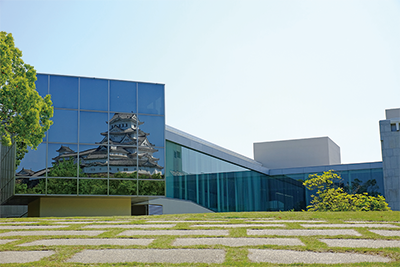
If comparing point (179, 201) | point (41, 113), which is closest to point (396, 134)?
point (179, 201)

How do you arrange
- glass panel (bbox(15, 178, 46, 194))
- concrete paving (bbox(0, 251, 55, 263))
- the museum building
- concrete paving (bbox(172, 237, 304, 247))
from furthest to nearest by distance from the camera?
1. the museum building
2. glass panel (bbox(15, 178, 46, 194))
3. concrete paving (bbox(172, 237, 304, 247))
4. concrete paving (bbox(0, 251, 55, 263))

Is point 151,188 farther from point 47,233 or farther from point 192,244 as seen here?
point 192,244

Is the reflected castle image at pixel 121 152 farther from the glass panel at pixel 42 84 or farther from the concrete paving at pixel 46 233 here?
the concrete paving at pixel 46 233

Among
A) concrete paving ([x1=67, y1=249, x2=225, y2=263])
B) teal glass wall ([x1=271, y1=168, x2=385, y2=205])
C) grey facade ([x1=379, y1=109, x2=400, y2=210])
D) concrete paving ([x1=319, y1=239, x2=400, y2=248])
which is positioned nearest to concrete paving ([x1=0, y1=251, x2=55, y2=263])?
concrete paving ([x1=67, y1=249, x2=225, y2=263])

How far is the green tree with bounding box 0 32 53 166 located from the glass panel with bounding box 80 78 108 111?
6.13 m

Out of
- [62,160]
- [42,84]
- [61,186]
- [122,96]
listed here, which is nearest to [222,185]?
[122,96]

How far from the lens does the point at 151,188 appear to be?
23.3 meters

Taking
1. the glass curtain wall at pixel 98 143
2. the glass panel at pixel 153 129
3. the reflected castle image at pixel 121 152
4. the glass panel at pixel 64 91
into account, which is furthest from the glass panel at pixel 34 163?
the glass panel at pixel 153 129

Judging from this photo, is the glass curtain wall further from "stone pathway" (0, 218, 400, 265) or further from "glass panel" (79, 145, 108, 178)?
"stone pathway" (0, 218, 400, 265)

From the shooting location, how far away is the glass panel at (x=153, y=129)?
23.6 meters

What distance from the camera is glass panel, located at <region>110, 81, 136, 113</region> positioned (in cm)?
2334

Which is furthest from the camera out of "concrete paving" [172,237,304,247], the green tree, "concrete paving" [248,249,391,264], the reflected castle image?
the reflected castle image

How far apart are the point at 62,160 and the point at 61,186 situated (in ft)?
4.37

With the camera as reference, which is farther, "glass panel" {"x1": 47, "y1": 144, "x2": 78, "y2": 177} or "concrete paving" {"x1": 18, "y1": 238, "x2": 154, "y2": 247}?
"glass panel" {"x1": 47, "y1": 144, "x2": 78, "y2": 177}
